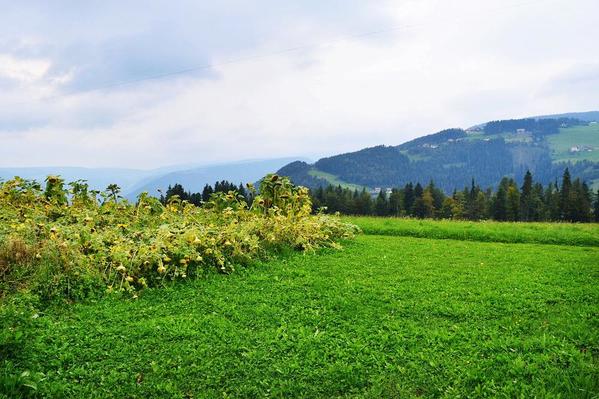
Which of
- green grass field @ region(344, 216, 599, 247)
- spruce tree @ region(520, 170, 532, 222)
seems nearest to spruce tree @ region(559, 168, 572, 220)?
spruce tree @ region(520, 170, 532, 222)

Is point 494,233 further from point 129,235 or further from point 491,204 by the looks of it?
point 491,204

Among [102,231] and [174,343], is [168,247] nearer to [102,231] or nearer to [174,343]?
[102,231]

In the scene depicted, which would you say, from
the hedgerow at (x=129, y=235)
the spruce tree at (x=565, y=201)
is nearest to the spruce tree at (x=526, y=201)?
the spruce tree at (x=565, y=201)

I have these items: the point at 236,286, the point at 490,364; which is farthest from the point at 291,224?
the point at 490,364

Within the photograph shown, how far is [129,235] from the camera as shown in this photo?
8094 mm

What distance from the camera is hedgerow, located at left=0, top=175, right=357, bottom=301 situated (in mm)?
6375

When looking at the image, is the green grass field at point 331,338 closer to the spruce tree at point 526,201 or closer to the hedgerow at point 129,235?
the hedgerow at point 129,235

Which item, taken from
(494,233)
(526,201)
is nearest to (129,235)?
(494,233)

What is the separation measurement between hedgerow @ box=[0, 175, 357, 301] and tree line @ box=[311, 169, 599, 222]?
5600 centimetres

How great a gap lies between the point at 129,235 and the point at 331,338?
15.5 ft

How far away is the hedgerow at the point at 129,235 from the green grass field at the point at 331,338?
0.51 m

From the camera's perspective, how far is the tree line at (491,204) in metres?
67.2

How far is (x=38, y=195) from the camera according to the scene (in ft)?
31.6

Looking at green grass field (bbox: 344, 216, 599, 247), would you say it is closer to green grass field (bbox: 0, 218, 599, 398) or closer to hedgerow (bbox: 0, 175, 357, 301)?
hedgerow (bbox: 0, 175, 357, 301)
